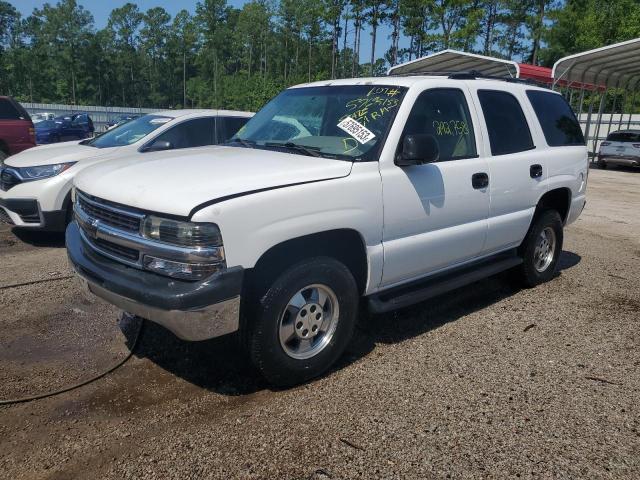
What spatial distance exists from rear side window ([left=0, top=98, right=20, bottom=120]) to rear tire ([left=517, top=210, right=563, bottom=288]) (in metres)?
10.7

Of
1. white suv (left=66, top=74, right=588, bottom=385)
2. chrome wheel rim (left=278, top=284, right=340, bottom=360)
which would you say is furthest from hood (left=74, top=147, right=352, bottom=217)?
chrome wheel rim (left=278, top=284, right=340, bottom=360)

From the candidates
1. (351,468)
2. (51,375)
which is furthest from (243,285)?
(51,375)

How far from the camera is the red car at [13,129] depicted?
11070 mm

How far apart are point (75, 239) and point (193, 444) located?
1.65 metres

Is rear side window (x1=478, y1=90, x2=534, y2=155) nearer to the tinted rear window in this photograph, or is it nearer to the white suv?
the white suv

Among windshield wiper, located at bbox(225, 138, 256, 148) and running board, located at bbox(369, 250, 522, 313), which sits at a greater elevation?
windshield wiper, located at bbox(225, 138, 256, 148)

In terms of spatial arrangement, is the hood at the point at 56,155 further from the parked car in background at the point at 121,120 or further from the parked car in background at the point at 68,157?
the parked car in background at the point at 121,120

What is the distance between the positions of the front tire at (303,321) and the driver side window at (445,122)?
1.17m

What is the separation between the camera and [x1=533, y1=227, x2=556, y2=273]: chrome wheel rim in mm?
5383

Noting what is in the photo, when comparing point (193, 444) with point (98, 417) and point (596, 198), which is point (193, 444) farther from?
point (596, 198)

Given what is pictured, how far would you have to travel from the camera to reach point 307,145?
3.78m

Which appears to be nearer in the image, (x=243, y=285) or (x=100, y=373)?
(x=243, y=285)

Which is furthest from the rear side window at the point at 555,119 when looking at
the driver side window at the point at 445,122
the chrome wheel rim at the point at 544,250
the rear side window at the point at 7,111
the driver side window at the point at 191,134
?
the rear side window at the point at 7,111

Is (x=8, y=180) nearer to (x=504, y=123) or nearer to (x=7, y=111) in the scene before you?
(x=504, y=123)
